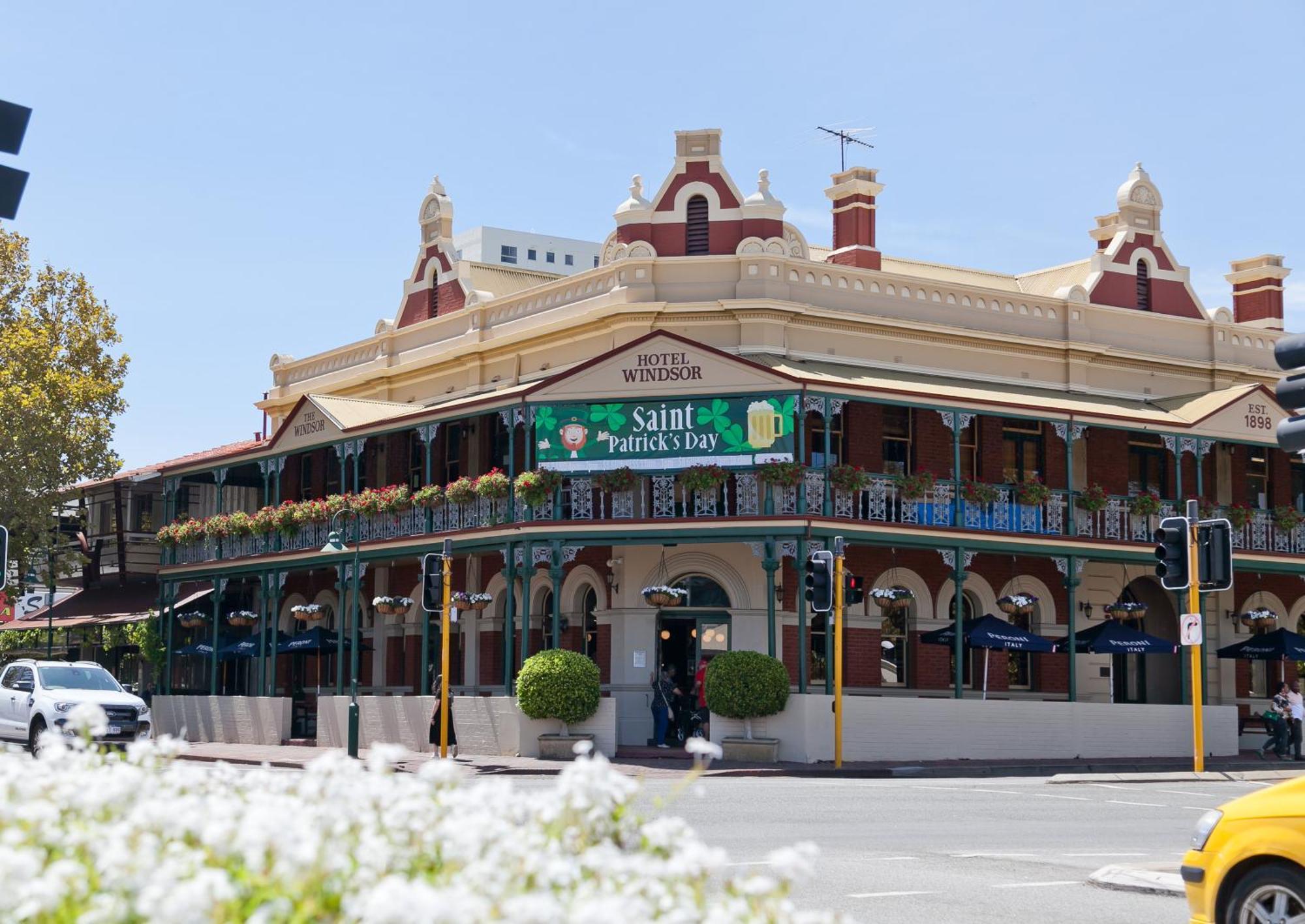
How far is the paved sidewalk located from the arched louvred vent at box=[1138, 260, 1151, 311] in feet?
37.8

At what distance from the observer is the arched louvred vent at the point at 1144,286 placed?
3859cm

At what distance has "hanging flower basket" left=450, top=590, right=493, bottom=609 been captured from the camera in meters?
32.4

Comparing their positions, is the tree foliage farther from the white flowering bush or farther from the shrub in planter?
the white flowering bush

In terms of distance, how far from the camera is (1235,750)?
3266 cm

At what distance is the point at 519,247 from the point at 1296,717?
3836 inches

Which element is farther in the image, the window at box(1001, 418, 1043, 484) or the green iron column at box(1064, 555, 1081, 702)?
the window at box(1001, 418, 1043, 484)


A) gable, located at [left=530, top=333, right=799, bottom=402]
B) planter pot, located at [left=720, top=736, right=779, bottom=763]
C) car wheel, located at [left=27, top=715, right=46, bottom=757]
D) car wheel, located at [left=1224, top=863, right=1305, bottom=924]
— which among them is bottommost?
planter pot, located at [left=720, top=736, right=779, bottom=763]

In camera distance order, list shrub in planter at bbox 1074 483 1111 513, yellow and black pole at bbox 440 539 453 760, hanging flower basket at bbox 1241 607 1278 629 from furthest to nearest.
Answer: hanging flower basket at bbox 1241 607 1278 629 < shrub in planter at bbox 1074 483 1111 513 < yellow and black pole at bbox 440 539 453 760

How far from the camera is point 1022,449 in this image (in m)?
35.2

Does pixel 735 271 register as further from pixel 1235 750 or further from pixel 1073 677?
pixel 1235 750

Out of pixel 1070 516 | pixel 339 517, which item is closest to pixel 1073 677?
pixel 1070 516

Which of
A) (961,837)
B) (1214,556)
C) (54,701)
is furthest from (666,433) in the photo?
(961,837)

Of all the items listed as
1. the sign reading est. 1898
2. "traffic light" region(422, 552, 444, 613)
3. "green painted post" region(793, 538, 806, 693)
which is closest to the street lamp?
"traffic light" region(422, 552, 444, 613)

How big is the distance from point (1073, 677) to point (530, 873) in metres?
28.4
